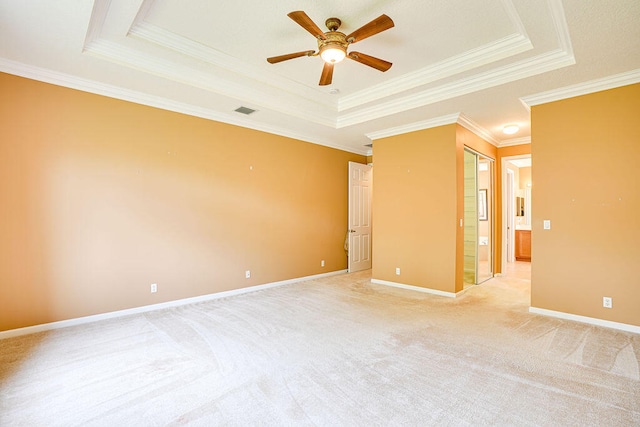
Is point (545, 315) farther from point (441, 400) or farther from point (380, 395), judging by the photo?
point (380, 395)

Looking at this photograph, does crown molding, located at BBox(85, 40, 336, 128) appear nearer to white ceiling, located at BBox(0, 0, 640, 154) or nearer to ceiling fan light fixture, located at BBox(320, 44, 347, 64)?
white ceiling, located at BBox(0, 0, 640, 154)

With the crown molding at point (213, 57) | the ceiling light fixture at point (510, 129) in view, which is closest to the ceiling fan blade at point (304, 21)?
the crown molding at point (213, 57)

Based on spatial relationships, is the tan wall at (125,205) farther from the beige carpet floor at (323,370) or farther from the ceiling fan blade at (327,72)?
the ceiling fan blade at (327,72)

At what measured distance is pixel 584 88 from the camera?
347 cm

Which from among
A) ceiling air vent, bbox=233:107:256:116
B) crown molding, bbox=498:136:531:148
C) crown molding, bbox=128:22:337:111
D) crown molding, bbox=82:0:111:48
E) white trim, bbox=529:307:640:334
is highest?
crown molding, bbox=128:22:337:111

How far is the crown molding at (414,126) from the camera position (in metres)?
4.51

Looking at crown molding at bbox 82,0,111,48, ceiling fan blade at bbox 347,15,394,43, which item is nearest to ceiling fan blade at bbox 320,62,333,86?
ceiling fan blade at bbox 347,15,394,43

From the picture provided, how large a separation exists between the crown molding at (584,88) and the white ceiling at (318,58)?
0.02 m

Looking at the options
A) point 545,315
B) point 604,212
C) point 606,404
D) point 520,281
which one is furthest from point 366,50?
point 520,281

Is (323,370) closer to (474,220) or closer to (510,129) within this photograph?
(474,220)

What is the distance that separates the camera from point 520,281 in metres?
5.59

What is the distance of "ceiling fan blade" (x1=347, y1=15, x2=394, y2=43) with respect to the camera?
229 cm

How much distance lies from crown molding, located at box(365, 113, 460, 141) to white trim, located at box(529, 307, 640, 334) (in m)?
2.83

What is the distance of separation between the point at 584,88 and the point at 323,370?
4.24 meters
